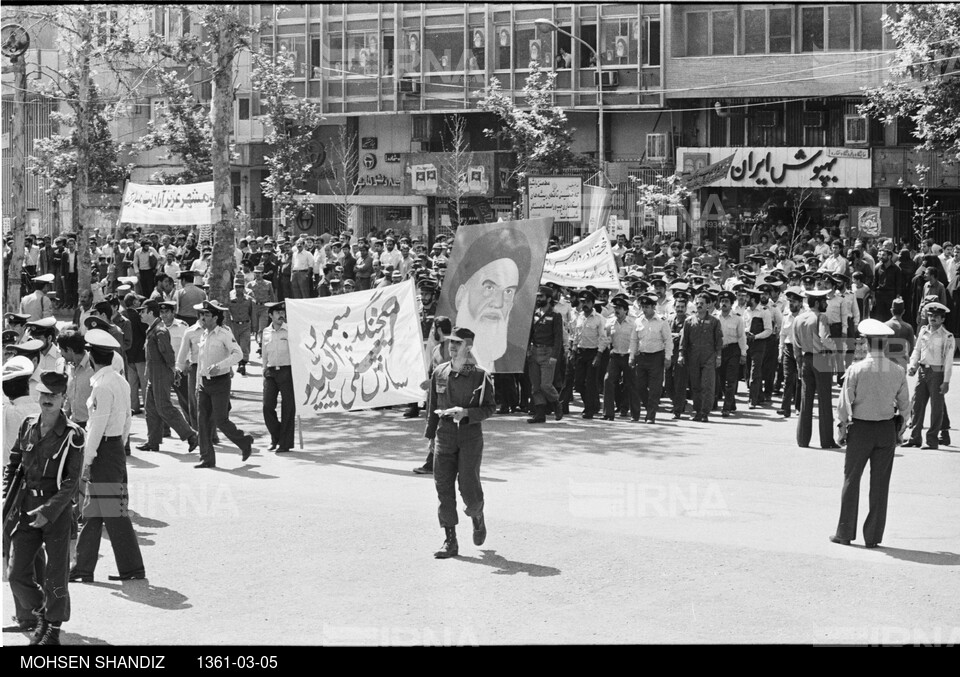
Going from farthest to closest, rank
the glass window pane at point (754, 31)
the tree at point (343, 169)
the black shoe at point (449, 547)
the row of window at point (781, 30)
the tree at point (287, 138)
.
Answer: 1. the tree at point (343, 169)
2. the tree at point (287, 138)
3. the glass window pane at point (754, 31)
4. the row of window at point (781, 30)
5. the black shoe at point (449, 547)

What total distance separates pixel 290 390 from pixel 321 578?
571cm

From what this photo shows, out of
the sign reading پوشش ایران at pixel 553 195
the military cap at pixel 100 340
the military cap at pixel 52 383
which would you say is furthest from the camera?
the sign reading پوشش ایران at pixel 553 195

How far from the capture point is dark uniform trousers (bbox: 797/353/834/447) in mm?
14966

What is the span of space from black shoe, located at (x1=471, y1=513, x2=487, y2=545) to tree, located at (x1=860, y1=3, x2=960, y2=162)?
17285 millimetres

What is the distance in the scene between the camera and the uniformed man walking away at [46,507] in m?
7.88

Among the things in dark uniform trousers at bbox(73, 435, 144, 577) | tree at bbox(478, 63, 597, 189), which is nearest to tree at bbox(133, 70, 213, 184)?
tree at bbox(478, 63, 597, 189)

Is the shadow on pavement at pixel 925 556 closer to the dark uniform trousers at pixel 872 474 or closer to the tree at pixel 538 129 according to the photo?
the dark uniform trousers at pixel 872 474

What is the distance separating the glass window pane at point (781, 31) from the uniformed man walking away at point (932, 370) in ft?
90.0

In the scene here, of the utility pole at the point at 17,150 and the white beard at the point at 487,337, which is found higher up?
the utility pole at the point at 17,150

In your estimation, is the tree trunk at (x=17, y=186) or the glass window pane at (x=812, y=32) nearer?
the tree trunk at (x=17, y=186)

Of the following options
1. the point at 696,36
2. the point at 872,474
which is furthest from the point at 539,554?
the point at 696,36

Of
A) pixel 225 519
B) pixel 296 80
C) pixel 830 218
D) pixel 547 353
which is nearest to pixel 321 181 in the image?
pixel 296 80

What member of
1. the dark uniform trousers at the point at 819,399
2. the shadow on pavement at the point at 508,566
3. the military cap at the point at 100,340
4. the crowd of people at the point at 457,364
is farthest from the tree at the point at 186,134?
the shadow on pavement at the point at 508,566

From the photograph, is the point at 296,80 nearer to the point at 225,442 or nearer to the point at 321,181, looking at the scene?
the point at 321,181
